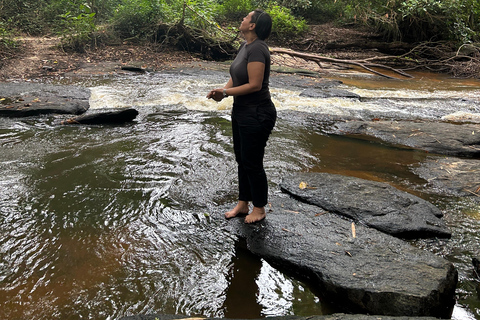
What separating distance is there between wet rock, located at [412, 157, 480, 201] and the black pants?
245cm

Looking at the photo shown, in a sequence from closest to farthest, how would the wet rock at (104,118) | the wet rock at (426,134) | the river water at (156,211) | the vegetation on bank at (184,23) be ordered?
the river water at (156,211) < the wet rock at (426,134) < the wet rock at (104,118) < the vegetation on bank at (184,23)

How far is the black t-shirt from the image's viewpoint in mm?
2924

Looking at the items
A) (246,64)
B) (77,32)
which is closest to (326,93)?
(246,64)

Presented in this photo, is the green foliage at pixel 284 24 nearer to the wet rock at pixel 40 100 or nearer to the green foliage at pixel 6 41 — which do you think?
the green foliage at pixel 6 41

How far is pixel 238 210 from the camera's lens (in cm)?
366

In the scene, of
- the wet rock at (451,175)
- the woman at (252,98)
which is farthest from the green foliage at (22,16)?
the wet rock at (451,175)

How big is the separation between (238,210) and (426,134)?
444cm

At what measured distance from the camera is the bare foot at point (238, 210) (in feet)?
11.9

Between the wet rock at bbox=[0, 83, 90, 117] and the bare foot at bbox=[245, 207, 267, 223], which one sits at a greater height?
the bare foot at bbox=[245, 207, 267, 223]

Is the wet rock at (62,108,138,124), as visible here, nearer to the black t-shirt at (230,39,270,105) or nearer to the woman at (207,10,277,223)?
the woman at (207,10,277,223)

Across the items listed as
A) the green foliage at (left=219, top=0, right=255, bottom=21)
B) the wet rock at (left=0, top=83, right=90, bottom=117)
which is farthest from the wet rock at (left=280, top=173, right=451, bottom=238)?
the green foliage at (left=219, top=0, right=255, bottom=21)

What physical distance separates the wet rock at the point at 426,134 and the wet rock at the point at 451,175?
559 mm

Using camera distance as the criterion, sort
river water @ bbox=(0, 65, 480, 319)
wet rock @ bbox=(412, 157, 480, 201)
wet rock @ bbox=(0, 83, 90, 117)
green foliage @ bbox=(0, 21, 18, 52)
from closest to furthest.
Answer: river water @ bbox=(0, 65, 480, 319) → wet rock @ bbox=(412, 157, 480, 201) → wet rock @ bbox=(0, 83, 90, 117) → green foliage @ bbox=(0, 21, 18, 52)

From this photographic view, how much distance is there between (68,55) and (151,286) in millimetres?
11254
